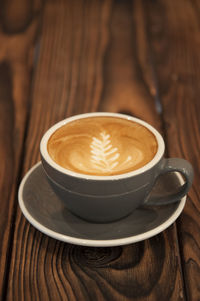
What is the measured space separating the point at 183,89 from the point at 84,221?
1.59 ft

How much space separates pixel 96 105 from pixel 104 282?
466 mm

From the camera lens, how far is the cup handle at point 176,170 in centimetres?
58

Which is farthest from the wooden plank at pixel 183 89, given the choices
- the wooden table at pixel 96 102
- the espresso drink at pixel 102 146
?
the espresso drink at pixel 102 146

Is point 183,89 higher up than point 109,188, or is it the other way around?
point 109,188

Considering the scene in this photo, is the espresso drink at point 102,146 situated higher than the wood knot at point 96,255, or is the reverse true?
the espresso drink at point 102,146

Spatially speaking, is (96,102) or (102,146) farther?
(96,102)

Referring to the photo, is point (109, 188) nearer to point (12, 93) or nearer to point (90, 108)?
point (90, 108)

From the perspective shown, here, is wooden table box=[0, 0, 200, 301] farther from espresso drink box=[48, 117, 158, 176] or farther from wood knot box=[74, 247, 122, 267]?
espresso drink box=[48, 117, 158, 176]

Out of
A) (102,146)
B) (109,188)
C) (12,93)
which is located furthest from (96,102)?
(109,188)

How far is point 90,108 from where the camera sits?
0.90m

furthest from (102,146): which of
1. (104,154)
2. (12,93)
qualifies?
(12,93)

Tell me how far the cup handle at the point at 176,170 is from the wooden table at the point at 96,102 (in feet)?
0.13

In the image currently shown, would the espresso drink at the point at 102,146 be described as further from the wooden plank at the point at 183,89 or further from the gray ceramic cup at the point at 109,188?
the wooden plank at the point at 183,89

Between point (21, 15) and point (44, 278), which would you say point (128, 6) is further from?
point (44, 278)
